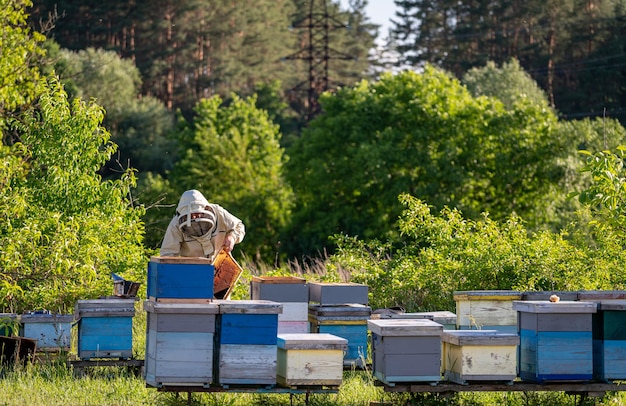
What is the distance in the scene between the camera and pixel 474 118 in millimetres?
33156

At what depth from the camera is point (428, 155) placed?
1270 inches

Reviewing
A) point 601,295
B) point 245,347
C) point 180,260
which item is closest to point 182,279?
point 180,260

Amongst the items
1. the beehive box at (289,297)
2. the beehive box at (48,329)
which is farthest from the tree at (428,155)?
the beehive box at (289,297)

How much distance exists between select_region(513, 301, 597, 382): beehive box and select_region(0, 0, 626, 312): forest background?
254 cm

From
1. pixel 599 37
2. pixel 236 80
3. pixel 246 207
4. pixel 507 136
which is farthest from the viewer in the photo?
pixel 236 80

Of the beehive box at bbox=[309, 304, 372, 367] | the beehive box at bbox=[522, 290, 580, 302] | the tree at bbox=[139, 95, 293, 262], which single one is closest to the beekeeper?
the beehive box at bbox=[309, 304, 372, 367]

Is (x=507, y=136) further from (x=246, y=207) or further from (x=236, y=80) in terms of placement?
(x=236, y=80)

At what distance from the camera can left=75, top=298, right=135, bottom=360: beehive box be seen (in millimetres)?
9430

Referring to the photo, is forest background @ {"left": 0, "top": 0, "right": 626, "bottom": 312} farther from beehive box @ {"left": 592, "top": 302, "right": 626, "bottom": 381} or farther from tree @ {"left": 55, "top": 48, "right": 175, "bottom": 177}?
beehive box @ {"left": 592, "top": 302, "right": 626, "bottom": 381}

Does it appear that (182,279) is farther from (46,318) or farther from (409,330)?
(46,318)

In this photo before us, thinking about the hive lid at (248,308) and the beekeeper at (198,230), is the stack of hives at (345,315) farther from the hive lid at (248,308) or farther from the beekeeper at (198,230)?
the hive lid at (248,308)

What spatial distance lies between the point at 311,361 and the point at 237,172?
38.4 metres

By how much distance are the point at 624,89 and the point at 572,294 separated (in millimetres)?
40254

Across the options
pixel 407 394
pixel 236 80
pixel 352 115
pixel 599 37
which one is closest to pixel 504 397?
pixel 407 394
